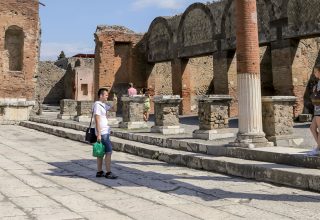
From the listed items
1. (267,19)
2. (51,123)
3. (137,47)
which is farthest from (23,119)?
(267,19)

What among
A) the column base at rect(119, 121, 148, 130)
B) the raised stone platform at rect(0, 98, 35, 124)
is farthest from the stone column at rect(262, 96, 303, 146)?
the raised stone platform at rect(0, 98, 35, 124)

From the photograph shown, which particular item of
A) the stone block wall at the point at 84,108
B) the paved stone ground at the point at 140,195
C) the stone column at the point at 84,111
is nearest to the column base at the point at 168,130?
the paved stone ground at the point at 140,195

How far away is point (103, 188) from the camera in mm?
5164

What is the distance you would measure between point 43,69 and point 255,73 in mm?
31507

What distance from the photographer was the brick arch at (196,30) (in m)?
17.7

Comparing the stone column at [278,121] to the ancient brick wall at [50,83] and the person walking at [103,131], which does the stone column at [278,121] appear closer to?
the person walking at [103,131]

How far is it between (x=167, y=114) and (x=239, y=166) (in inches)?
185

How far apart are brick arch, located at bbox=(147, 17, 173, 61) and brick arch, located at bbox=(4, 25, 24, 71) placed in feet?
22.8

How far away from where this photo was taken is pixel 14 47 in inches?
797

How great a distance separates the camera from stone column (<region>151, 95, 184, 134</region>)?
10.4 m

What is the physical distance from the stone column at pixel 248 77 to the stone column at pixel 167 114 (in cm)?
364

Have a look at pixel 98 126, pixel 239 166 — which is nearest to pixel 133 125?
pixel 98 126

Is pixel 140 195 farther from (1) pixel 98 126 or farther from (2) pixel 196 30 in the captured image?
(2) pixel 196 30

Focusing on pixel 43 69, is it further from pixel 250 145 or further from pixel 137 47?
pixel 250 145
